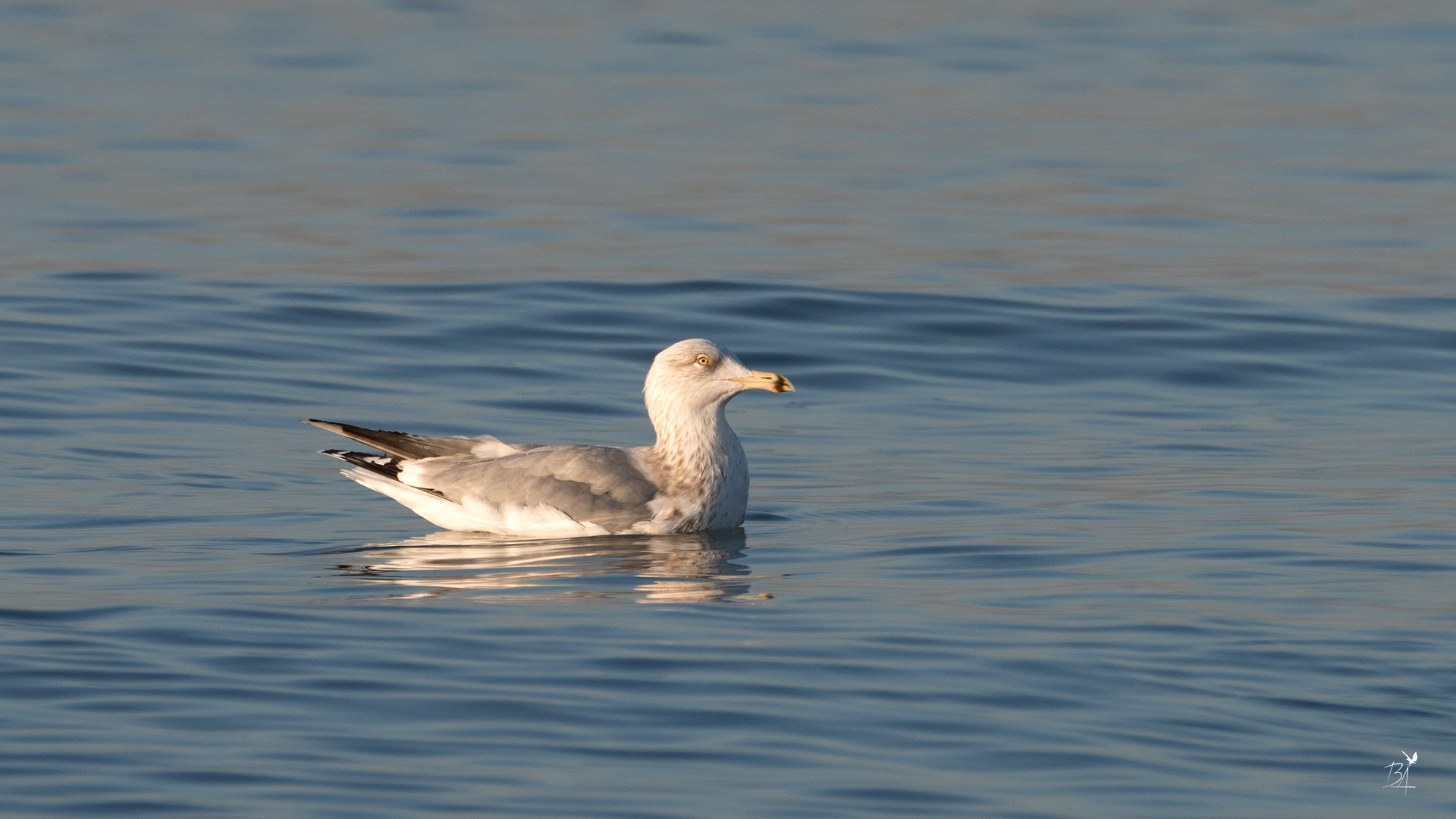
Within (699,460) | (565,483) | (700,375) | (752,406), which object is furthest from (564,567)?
(752,406)

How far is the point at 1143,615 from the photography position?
1097cm

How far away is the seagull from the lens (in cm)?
1336

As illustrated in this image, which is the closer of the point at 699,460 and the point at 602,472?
the point at 602,472

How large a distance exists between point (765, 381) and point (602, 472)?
1115 millimetres

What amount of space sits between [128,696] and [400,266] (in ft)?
46.2

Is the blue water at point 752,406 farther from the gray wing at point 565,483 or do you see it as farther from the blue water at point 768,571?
the gray wing at point 565,483

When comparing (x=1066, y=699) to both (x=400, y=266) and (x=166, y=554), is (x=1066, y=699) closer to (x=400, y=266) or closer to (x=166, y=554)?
(x=166, y=554)

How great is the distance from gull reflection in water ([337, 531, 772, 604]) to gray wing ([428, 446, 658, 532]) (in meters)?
0.18

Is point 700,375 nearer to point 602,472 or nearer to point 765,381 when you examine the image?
point 765,381

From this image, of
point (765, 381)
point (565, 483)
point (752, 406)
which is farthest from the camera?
point (752, 406)

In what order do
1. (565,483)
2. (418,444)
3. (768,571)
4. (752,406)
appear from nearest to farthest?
(768,571)
(565,483)
(418,444)
(752,406)

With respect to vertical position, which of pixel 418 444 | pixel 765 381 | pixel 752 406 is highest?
pixel 752 406

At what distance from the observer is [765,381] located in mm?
13617

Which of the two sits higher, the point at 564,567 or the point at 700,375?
the point at 700,375
